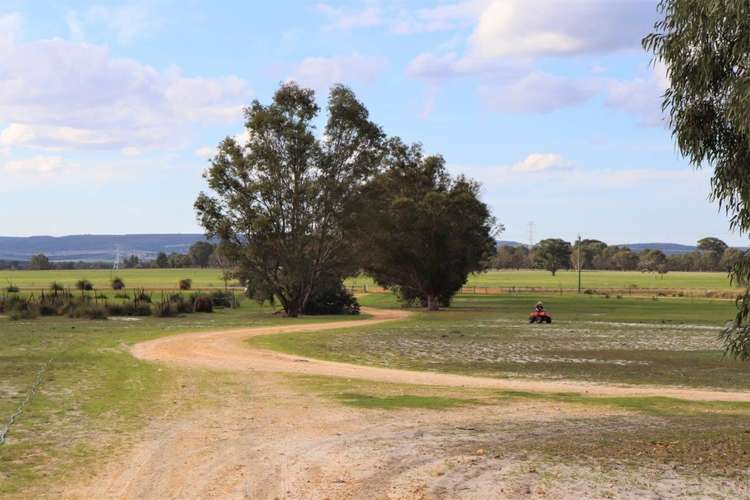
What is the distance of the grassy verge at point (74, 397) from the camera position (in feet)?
39.6

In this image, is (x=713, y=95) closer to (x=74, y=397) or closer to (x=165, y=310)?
(x=74, y=397)

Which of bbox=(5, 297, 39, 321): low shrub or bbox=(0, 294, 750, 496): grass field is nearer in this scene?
bbox=(0, 294, 750, 496): grass field

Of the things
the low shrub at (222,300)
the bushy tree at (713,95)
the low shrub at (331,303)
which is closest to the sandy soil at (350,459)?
the bushy tree at (713,95)

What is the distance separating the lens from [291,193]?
6138 cm

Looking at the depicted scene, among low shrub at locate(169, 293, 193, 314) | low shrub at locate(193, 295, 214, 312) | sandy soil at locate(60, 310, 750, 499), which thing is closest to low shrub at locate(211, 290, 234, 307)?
low shrub at locate(193, 295, 214, 312)

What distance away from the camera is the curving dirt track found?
71.7 feet

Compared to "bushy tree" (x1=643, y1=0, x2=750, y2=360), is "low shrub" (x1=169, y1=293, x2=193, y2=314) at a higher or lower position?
lower

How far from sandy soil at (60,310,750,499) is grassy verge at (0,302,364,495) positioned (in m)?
0.60

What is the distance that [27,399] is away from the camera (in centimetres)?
1789

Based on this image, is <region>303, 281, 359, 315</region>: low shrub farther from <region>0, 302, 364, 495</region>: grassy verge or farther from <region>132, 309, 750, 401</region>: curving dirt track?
<region>132, 309, 750, 401</region>: curving dirt track

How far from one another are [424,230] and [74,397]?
55.0 metres

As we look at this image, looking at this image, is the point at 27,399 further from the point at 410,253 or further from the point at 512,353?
the point at 410,253

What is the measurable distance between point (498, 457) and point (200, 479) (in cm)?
436

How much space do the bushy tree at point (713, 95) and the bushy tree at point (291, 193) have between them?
47543mm
